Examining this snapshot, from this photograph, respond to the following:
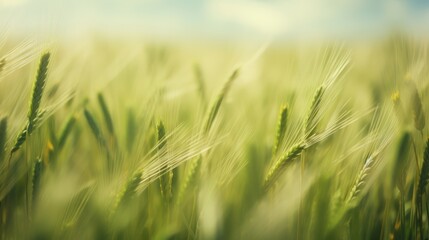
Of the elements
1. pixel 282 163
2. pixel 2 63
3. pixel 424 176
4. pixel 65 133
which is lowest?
pixel 424 176

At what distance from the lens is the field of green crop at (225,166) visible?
0.61 meters

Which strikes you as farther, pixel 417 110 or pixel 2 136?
pixel 417 110

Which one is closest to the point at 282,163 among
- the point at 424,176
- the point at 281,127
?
the point at 281,127

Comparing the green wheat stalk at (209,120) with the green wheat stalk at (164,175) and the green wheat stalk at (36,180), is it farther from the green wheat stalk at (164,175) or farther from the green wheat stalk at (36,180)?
the green wheat stalk at (36,180)

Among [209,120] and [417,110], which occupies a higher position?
[209,120]

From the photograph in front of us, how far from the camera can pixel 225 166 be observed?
2.35 ft

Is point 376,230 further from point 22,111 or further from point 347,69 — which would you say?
point 22,111

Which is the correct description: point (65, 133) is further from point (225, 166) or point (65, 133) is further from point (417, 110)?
point (417, 110)

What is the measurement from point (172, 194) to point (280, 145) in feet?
0.60

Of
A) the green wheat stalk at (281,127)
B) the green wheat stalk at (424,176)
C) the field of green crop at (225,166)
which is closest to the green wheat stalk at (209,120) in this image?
the field of green crop at (225,166)

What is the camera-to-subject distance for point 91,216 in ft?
1.98

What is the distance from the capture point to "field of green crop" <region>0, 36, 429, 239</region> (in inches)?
23.9

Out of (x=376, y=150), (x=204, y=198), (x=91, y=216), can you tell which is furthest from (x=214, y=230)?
(x=376, y=150)

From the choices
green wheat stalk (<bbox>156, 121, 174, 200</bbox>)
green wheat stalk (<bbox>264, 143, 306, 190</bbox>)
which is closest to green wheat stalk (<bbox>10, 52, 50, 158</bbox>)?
green wheat stalk (<bbox>156, 121, 174, 200</bbox>)
